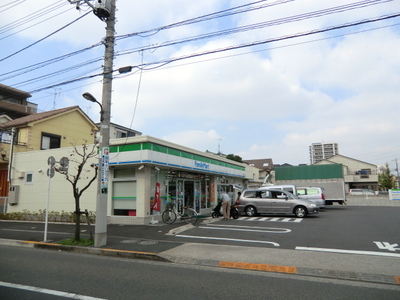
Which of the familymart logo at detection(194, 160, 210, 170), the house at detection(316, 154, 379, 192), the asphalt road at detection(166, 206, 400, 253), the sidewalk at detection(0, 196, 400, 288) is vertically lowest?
the sidewalk at detection(0, 196, 400, 288)

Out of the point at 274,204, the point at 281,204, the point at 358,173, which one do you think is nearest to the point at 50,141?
the point at 274,204

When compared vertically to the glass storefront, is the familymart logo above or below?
above

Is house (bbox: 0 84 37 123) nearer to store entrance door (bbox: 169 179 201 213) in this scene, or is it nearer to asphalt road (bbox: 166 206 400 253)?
store entrance door (bbox: 169 179 201 213)

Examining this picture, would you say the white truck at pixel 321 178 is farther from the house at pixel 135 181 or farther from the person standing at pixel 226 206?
the person standing at pixel 226 206

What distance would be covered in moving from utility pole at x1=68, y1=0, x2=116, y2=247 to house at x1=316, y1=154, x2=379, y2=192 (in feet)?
179

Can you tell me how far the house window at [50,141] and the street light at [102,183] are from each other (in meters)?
14.5

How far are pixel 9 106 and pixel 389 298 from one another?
39.9 meters

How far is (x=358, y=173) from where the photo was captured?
5769cm

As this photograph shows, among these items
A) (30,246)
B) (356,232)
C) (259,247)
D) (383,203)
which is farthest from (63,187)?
(383,203)

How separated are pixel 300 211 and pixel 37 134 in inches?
724

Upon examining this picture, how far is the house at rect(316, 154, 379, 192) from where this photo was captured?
5566 cm

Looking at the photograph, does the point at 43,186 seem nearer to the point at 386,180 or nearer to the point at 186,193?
the point at 186,193

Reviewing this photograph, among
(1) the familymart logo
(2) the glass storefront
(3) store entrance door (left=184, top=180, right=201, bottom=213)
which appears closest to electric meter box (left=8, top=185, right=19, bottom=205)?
(2) the glass storefront

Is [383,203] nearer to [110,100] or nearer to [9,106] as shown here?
[110,100]
